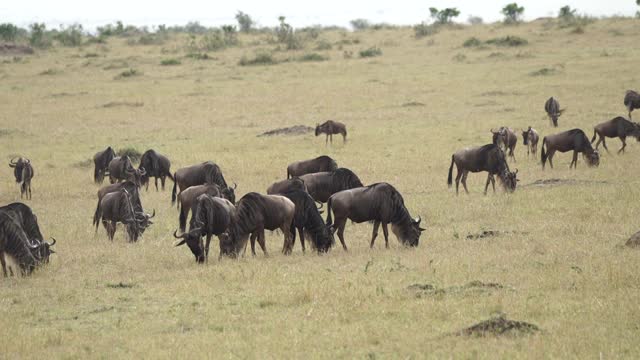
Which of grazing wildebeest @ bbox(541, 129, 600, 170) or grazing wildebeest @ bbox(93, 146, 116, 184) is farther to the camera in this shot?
grazing wildebeest @ bbox(93, 146, 116, 184)

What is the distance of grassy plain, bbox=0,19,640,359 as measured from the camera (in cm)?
930

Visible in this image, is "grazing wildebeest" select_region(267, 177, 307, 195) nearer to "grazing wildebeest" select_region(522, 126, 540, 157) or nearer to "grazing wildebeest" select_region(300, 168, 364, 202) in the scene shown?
"grazing wildebeest" select_region(300, 168, 364, 202)

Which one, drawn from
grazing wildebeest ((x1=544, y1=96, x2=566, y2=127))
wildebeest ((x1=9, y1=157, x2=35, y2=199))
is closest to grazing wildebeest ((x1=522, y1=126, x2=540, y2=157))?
grazing wildebeest ((x1=544, y1=96, x2=566, y2=127))

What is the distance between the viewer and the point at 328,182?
53.1ft

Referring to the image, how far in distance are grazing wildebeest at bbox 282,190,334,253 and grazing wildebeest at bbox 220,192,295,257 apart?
0.30 metres

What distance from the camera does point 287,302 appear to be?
10.7 metres

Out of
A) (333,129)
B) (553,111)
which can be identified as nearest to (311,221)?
(333,129)

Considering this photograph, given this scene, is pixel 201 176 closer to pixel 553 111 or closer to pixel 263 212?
pixel 263 212

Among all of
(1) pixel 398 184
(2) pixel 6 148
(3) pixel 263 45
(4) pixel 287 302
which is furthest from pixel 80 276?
(3) pixel 263 45

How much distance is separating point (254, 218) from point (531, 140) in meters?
12.2

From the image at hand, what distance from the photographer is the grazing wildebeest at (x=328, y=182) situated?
16094mm

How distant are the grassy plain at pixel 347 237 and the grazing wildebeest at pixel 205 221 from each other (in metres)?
0.38

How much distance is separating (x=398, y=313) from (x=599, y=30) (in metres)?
45.2

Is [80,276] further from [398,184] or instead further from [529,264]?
[398,184]
